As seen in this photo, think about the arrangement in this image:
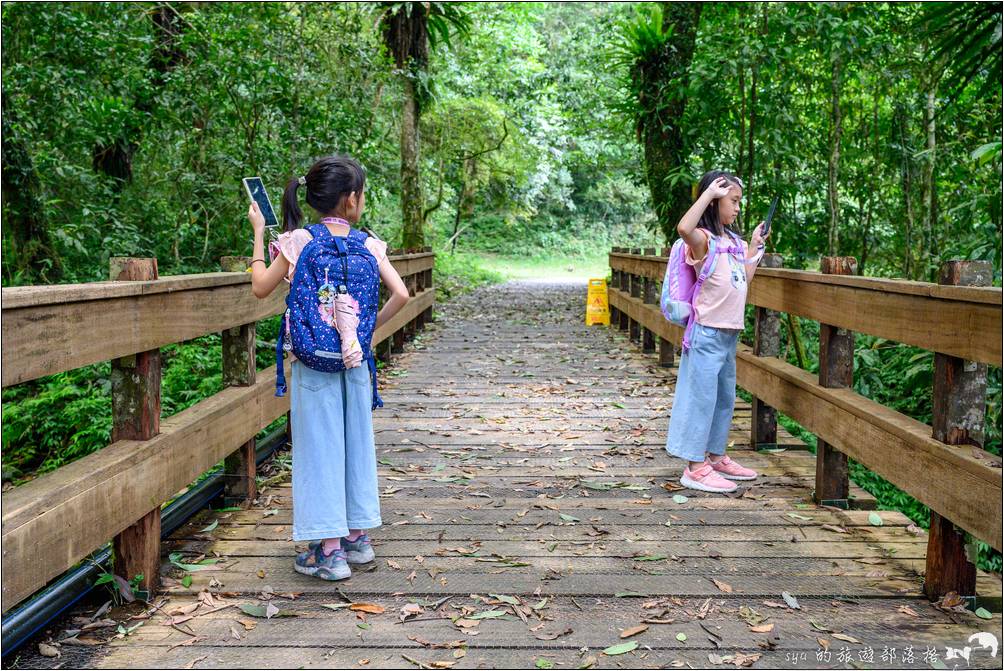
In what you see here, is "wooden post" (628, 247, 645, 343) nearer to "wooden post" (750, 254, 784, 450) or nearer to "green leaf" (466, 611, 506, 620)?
"wooden post" (750, 254, 784, 450)

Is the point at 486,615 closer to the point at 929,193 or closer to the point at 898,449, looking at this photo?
the point at 898,449

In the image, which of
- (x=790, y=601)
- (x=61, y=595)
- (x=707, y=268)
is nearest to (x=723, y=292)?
(x=707, y=268)

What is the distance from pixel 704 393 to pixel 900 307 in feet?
4.22

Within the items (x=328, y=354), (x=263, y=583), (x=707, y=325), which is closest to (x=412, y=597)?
(x=263, y=583)

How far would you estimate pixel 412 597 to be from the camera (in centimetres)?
317

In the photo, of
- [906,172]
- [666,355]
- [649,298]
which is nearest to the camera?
[666,355]

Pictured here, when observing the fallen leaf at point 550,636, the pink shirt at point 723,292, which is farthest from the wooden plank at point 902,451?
the fallen leaf at point 550,636

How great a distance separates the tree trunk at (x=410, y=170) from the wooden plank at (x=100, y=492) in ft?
36.3

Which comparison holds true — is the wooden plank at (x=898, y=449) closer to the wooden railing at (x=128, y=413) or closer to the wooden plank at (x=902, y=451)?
the wooden plank at (x=902, y=451)

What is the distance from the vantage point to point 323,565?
334 cm

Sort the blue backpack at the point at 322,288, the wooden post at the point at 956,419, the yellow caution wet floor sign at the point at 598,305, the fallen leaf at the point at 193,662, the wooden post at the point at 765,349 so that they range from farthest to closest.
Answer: the yellow caution wet floor sign at the point at 598,305 → the wooden post at the point at 765,349 → the blue backpack at the point at 322,288 → the wooden post at the point at 956,419 → the fallen leaf at the point at 193,662

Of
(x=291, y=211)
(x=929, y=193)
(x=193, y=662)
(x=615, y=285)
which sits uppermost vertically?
(x=929, y=193)

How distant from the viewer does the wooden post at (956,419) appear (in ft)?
9.71

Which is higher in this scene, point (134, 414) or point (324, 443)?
point (134, 414)
